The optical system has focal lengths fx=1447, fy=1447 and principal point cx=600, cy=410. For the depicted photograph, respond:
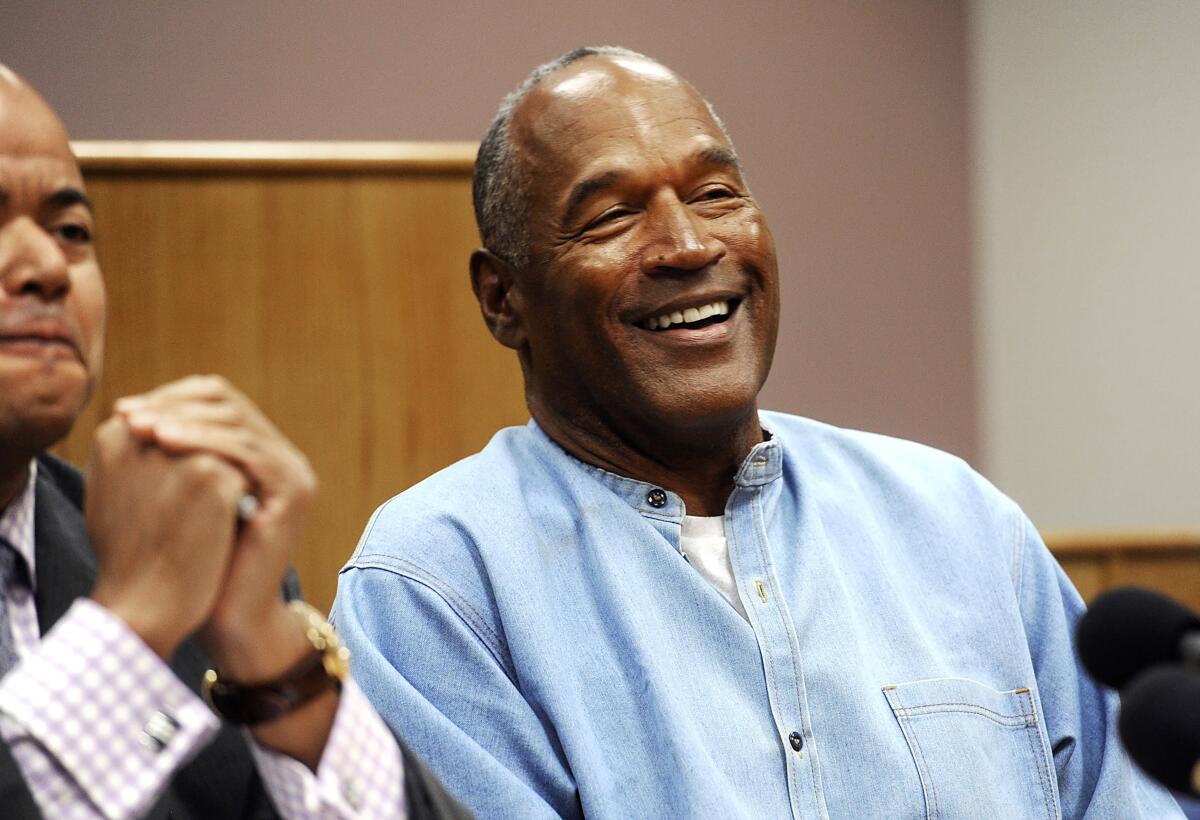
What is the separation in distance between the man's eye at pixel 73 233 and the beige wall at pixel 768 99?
1669 millimetres

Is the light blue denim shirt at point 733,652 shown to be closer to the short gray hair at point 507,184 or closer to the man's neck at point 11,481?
the short gray hair at point 507,184

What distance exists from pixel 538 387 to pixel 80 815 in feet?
2.66

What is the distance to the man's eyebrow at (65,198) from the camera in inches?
41.4

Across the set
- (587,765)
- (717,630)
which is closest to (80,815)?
(587,765)

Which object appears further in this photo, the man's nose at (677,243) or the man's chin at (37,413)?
the man's nose at (677,243)

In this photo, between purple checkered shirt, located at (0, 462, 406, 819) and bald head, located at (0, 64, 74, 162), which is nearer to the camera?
purple checkered shirt, located at (0, 462, 406, 819)

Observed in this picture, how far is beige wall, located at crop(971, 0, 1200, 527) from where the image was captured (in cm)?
334

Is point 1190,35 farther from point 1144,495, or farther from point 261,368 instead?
point 261,368

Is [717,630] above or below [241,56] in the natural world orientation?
below

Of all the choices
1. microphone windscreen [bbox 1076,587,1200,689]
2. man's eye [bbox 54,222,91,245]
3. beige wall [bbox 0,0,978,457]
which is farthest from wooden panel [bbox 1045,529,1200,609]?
man's eye [bbox 54,222,91,245]

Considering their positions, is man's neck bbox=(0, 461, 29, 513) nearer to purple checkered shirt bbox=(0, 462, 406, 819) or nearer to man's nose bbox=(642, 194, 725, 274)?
purple checkered shirt bbox=(0, 462, 406, 819)

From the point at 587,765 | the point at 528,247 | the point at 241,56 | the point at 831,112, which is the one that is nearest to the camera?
the point at 587,765

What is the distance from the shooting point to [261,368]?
6.93ft

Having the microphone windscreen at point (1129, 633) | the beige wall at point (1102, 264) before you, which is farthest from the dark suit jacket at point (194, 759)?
the beige wall at point (1102, 264)
